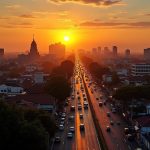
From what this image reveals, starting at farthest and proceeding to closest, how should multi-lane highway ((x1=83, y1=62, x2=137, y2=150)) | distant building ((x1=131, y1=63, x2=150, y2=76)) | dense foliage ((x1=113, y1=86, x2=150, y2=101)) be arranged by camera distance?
distant building ((x1=131, y1=63, x2=150, y2=76)) < dense foliage ((x1=113, y1=86, x2=150, y2=101)) < multi-lane highway ((x1=83, y1=62, x2=137, y2=150))

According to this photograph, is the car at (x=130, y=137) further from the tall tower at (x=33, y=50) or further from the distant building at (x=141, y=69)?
the tall tower at (x=33, y=50)

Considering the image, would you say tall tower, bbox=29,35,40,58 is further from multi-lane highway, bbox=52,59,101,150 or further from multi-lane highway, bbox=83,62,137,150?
multi-lane highway, bbox=52,59,101,150

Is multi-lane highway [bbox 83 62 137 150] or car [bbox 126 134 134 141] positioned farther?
car [bbox 126 134 134 141]

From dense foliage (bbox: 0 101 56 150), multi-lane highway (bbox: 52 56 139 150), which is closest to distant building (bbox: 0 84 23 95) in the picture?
multi-lane highway (bbox: 52 56 139 150)


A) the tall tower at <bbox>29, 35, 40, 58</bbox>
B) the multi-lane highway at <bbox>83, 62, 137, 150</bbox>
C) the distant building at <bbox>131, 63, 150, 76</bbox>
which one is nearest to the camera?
the multi-lane highway at <bbox>83, 62, 137, 150</bbox>

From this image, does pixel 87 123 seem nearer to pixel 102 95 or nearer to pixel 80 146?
pixel 80 146

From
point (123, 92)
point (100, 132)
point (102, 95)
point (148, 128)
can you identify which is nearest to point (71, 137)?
point (100, 132)

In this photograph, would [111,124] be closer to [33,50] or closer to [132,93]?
[132,93]

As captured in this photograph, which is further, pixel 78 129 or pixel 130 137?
pixel 78 129

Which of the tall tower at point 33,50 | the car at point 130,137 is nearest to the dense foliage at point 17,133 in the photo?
the car at point 130,137

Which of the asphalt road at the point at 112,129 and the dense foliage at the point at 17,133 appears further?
the asphalt road at the point at 112,129

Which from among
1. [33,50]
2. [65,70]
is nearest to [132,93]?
[65,70]

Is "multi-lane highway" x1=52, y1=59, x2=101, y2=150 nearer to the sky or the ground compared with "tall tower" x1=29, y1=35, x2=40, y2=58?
nearer to the ground
